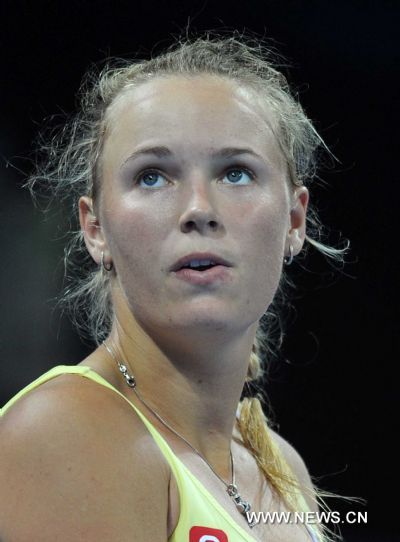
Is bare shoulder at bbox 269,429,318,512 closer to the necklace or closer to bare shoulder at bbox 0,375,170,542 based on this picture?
the necklace

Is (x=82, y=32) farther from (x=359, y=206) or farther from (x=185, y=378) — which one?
(x=185, y=378)

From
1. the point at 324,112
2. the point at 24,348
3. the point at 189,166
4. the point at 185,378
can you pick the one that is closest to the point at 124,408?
the point at 185,378

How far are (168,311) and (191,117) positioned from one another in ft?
1.16

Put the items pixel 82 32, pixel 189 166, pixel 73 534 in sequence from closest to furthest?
1. pixel 73 534
2. pixel 189 166
3. pixel 82 32

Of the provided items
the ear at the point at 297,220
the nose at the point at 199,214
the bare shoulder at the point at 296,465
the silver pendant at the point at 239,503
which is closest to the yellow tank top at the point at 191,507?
the silver pendant at the point at 239,503

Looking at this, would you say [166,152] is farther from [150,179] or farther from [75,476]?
[75,476]

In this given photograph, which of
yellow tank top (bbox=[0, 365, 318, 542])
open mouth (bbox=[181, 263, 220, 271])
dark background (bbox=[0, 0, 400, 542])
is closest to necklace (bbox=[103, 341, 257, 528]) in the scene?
yellow tank top (bbox=[0, 365, 318, 542])

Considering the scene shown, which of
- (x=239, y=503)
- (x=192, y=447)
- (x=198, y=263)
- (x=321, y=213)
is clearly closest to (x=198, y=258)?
(x=198, y=263)

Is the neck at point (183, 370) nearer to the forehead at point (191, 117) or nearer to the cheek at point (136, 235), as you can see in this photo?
the cheek at point (136, 235)

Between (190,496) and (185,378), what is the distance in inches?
12.5

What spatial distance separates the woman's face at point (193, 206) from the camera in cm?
149

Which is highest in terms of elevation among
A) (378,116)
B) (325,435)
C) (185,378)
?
(378,116)

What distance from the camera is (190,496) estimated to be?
4.47 ft

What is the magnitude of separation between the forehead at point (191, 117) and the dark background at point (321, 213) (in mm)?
1236
